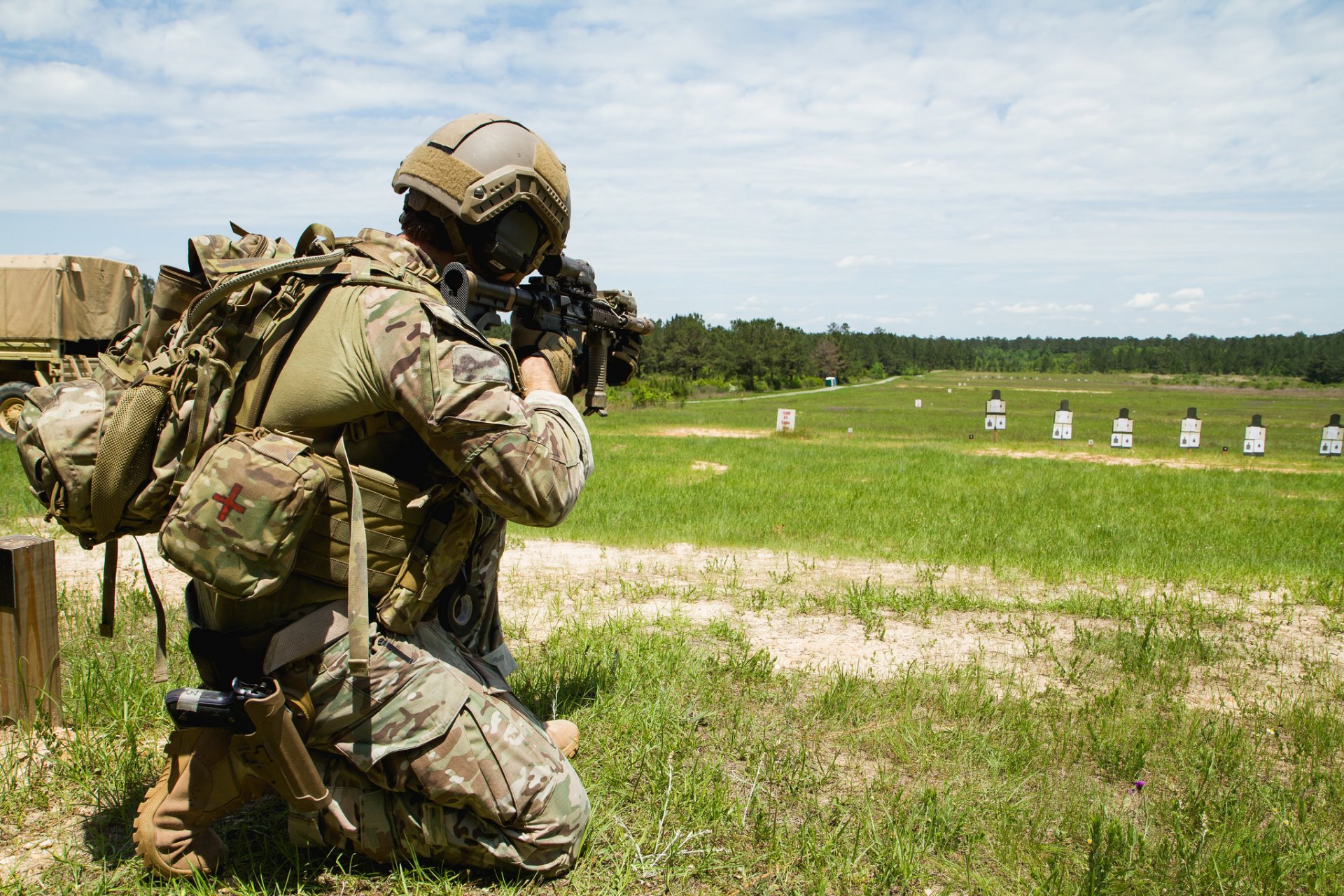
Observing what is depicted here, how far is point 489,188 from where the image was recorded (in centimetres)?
280

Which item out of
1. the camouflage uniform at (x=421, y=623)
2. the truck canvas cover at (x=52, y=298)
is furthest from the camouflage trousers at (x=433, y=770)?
the truck canvas cover at (x=52, y=298)

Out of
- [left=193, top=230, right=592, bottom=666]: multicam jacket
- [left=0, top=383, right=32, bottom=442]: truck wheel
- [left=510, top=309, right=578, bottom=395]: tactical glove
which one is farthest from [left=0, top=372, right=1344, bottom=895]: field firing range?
[left=0, top=383, right=32, bottom=442]: truck wheel

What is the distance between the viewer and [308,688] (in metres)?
2.45

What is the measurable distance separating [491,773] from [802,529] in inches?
274

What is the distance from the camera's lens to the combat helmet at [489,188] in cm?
281

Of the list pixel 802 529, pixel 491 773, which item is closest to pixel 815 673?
pixel 491 773

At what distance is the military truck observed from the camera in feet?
51.1

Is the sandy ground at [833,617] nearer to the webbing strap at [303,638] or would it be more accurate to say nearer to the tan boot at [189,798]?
the tan boot at [189,798]

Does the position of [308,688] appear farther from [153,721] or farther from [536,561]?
[536,561]

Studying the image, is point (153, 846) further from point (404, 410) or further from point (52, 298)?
point (52, 298)

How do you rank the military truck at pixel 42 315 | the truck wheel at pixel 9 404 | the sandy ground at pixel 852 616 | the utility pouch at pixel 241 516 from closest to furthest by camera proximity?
the utility pouch at pixel 241 516 → the sandy ground at pixel 852 616 → the truck wheel at pixel 9 404 → the military truck at pixel 42 315

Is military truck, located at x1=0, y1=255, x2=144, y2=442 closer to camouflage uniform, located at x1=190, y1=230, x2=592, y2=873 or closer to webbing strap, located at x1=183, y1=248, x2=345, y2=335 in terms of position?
webbing strap, located at x1=183, y1=248, x2=345, y2=335

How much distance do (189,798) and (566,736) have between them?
1.28 meters

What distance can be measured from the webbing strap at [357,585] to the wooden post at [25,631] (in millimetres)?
1874
